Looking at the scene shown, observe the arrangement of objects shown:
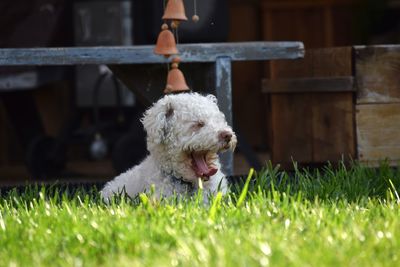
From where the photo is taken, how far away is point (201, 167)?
18.5 feet

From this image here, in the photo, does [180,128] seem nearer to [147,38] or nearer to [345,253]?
[345,253]

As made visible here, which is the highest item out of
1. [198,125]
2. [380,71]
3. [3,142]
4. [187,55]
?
[187,55]

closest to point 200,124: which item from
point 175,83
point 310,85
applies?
point 175,83

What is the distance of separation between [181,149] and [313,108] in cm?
162

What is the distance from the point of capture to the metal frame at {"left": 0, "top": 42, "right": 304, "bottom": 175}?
6.45 m

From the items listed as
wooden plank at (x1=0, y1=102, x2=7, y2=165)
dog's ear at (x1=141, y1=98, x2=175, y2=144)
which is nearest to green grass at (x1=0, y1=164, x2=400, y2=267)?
dog's ear at (x1=141, y1=98, x2=175, y2=144)

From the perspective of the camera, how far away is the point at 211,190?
5.66 metres

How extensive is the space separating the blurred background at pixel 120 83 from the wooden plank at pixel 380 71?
12 centimetres

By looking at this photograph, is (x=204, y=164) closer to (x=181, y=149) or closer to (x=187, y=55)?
(x=181, y=149)

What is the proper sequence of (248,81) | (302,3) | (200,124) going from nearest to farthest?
(200,124), (302,3), (248,81)

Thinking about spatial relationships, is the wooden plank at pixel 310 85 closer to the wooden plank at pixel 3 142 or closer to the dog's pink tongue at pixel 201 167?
the dog's pink tongue at pixel 201 167

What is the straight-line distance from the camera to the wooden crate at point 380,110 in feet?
22.4

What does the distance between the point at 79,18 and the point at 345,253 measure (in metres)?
6.00

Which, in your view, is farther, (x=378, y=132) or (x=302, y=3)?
(x=302, y=3)
